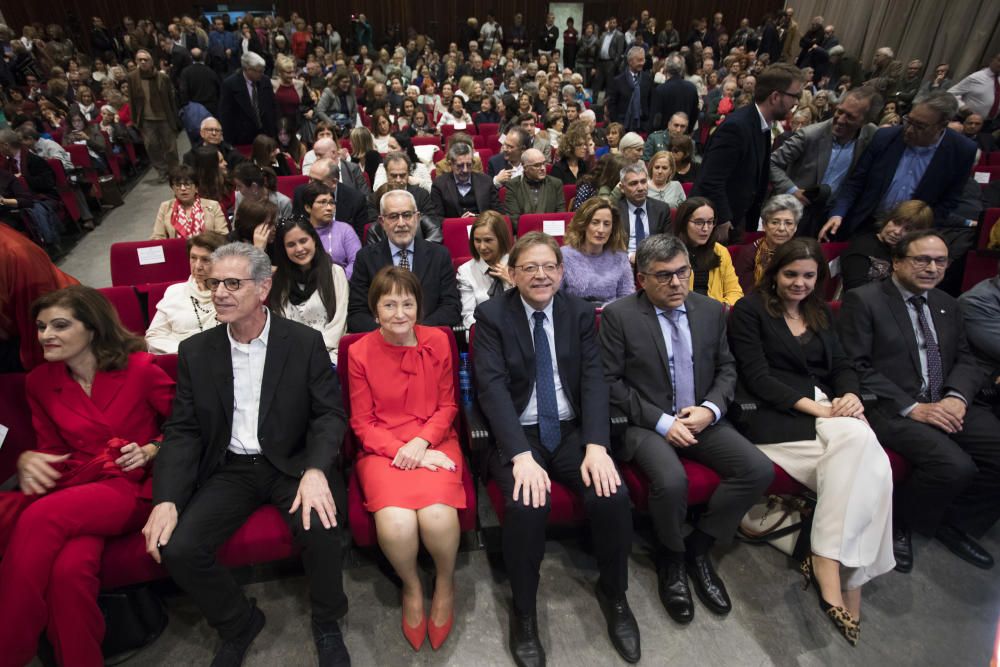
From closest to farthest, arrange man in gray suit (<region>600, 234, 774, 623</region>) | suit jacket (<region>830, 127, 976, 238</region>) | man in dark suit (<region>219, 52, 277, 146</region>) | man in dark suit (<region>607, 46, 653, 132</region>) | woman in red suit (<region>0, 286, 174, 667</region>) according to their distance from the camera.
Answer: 1. woman in red suit (<region>0, 286, 174, 667</region>)
2. man in gray suit (<region>600, 234, 774, 623</region>)
3. suit jacket (<region>830, 127, 976, 238</region>)
4. man in dark suit (<region>219, 52, 277, 146</region>)
5. man in dark suit (<region>607, 46, 653, 132</region>)

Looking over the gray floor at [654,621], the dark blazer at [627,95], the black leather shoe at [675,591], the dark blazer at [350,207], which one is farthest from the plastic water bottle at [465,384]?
the dark blazer at [627,95]

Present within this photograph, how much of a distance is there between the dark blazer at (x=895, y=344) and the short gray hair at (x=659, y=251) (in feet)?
3.10

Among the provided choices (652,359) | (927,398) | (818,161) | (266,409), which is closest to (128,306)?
(266,409)

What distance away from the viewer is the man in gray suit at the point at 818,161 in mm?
3428

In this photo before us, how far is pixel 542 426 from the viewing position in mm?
2025

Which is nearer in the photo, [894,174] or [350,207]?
[894,174]

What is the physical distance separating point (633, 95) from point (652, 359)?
5860 millimetres

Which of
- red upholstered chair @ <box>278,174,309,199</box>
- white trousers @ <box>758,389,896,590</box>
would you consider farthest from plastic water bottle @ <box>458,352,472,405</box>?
red upholstered chair @ <box>278,174,309,199</box>

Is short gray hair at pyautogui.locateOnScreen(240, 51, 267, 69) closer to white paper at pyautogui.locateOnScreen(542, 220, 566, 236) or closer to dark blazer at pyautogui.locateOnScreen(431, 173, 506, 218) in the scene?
dark blazer at pyautogui.locateOnScreen(431, 173, 506, 218)

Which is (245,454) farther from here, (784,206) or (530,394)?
(784,206)

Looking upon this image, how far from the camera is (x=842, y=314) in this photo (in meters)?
2.38

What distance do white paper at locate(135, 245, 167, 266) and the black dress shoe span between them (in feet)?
9.92

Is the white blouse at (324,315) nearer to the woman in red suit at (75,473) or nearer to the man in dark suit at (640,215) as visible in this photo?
the woman in red suit at (75,473)

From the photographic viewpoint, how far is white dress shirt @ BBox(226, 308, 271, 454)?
6.15 feet
